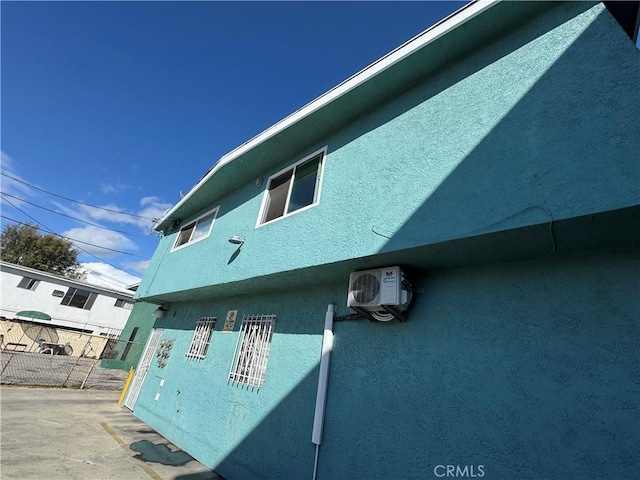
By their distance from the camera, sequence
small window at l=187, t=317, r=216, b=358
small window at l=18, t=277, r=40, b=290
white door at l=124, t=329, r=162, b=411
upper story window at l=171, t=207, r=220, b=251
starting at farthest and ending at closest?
small window at l=18, t=277, r=40, b=290
white door at l=124, t=329, r=162, b=411
upper story window at l=171, t=207, r=220, b=251
small window at l=187, t=317, r=216, b=358

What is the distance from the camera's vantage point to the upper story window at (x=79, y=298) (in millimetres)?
23984

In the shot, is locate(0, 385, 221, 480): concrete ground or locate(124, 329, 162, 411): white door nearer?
locate(0, 385, 221, 480): concrete ground

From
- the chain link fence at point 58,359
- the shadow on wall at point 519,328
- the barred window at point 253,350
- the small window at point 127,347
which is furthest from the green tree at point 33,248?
the shadow on wall at point 519,328

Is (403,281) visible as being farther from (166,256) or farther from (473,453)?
(166,256)

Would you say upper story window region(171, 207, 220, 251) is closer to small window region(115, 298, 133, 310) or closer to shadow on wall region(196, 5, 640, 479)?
shadow on wall region(196, 5, 640, 479)

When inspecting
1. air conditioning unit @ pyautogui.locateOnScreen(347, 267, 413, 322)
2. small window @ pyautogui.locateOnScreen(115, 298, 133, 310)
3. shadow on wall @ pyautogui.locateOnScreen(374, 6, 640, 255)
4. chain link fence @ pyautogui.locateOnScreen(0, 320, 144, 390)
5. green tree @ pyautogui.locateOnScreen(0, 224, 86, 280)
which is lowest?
chain link fence @ pyautogui.locateOnScreen(0, 320, 144, 390)

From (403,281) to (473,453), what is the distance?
1.80 metres

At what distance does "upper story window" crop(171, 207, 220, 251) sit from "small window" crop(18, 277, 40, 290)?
2135 centimetres

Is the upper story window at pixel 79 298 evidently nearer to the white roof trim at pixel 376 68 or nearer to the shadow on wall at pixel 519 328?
the white roof trim at pixel 376 68

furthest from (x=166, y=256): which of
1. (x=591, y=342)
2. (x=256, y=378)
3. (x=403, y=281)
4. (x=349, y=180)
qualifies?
(x=591, y=342)

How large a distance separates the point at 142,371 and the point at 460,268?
35.5 ft

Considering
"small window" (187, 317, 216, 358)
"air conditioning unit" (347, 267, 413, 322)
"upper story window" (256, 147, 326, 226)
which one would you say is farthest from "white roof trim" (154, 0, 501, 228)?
"small window" (187, 317, 216, 358)

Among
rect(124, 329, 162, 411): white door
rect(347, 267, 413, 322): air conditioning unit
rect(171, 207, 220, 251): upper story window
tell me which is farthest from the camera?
rect(124, 329, 162, 411): white door

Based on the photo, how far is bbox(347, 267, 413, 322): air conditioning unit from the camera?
3557 millimetres
